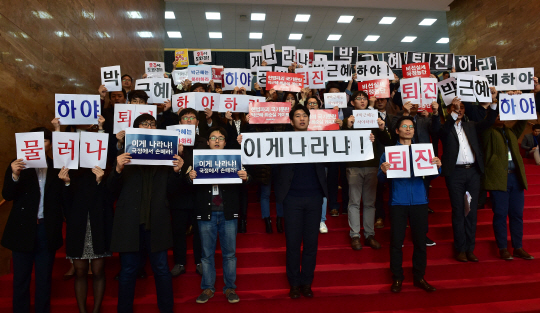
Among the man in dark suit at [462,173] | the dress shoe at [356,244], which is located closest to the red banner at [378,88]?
the man in dark suit at [462,173]

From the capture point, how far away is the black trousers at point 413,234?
3420mm

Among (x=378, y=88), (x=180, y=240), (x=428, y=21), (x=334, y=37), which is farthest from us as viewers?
(x=334, y=37)

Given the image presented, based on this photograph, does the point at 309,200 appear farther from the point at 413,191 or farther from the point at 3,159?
the point at 3,159

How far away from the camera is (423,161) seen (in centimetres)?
349

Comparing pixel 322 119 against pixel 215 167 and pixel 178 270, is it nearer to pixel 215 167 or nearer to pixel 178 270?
pixel 215 167

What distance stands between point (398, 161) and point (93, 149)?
9.94 feet

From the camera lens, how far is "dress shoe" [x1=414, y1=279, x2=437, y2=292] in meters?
3.43

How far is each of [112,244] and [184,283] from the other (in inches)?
39.0

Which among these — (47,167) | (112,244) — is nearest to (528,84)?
(112,244)

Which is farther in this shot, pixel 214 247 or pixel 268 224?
pixel 268 224

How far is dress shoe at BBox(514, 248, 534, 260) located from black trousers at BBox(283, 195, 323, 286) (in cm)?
265

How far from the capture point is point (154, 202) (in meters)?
2.99

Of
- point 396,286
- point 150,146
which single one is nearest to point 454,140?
point 396,286

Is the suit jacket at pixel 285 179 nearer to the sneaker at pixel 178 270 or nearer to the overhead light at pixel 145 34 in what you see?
the sneaker at pixel 178 270
